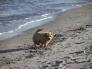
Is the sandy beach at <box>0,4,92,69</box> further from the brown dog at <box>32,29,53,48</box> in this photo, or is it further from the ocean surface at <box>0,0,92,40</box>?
the ocean surface at <box>0,0,92,40</box>

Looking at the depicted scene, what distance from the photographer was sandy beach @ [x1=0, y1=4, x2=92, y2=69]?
6.18 m

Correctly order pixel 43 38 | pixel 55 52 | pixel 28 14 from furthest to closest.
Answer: pixel 28 14 → pixel 43 38 → pixel 55 52

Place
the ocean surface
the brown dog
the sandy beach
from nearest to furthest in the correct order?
1. the sandy beach
2. the brown dog
3. the ocean surface

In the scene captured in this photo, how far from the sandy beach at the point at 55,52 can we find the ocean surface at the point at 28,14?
85cm

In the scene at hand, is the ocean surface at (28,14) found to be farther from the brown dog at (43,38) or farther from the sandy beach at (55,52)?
the brown dog at (43,38)

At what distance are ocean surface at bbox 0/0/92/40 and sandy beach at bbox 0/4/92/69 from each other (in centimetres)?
85

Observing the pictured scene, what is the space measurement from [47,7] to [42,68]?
9.40 meters

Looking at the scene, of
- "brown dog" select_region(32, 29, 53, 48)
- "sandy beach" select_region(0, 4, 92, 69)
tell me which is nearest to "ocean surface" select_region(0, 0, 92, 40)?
"sandy beach" select_region(0, 4, 92, 69)

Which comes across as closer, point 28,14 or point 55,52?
point 55,52

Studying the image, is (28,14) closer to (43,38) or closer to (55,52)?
(43,38)

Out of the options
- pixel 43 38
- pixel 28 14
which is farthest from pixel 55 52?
pixel 28 14

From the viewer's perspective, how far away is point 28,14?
1330 cm

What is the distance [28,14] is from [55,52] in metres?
6.45

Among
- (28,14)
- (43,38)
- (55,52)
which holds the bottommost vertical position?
(28,14)
